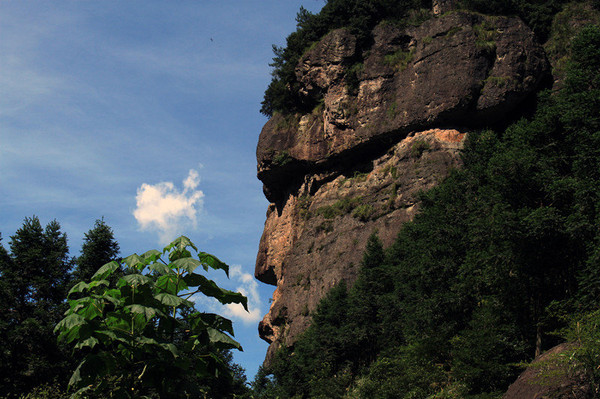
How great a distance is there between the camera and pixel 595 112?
25516 millimetres

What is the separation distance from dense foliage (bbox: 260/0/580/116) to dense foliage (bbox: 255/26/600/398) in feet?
78.1

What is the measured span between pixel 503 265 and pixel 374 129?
29.6 m

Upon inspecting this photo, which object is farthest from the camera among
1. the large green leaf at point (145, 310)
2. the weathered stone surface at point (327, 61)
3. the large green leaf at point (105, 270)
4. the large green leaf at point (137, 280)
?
the weathered stone surface at point (327, 61)

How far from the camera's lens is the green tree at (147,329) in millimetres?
5309

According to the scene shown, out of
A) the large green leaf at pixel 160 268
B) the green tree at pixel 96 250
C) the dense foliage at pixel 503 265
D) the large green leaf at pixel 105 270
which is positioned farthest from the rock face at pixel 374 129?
the large green leaf at pixel 160 268

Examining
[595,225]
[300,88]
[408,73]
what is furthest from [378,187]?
[595,225]

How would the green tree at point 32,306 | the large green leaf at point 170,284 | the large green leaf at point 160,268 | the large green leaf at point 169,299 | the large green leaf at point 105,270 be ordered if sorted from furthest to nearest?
the green tree at point 32,306, the large green leaf at point 105,270, the large green leaf at point 170,284, the large green leaf at point 160,268, the large green leaf at point 169,299

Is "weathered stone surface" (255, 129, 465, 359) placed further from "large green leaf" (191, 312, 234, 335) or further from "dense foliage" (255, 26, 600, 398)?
"large green leaf" (191, 312, 234, 335)

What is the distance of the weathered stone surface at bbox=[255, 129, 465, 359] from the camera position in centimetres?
4838

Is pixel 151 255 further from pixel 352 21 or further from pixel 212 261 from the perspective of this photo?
pixel 352 21

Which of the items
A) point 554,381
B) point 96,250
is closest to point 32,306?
point 96,250

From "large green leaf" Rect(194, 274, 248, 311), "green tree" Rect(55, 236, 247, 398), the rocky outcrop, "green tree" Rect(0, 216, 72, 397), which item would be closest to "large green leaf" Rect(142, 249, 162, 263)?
"green tree" Rect(55, 236, 247, 398)

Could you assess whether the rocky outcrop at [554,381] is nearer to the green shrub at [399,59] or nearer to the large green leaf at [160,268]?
the large green leaf at [160,268]

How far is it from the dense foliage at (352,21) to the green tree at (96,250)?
113 ft
